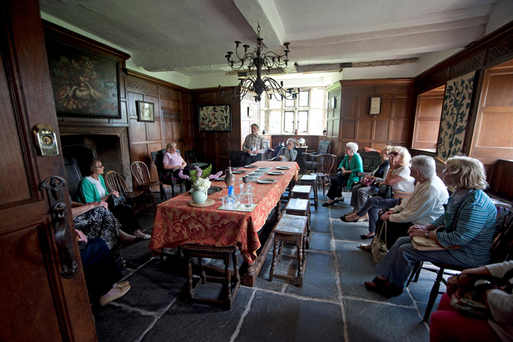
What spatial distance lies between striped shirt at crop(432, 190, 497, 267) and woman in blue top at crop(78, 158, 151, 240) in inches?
124

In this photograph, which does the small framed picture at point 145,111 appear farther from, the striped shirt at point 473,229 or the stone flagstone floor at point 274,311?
the striped shirt at point 473,229

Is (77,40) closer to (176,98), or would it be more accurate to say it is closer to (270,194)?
(176,98)

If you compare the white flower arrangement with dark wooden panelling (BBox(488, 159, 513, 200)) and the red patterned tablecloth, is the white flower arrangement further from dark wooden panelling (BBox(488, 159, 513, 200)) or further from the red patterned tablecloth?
dark wooden panelling (BBox(488, 159, 513, 200))

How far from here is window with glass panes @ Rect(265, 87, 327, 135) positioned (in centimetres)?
833

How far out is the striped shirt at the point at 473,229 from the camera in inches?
57.9

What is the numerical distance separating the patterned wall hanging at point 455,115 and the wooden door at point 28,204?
4650mm

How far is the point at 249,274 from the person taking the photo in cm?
200

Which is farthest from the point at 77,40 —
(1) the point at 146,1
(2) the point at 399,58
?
(2) the point at 399,58

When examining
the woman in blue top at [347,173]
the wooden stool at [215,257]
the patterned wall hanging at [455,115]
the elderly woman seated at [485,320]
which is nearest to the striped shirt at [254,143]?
the woman in blue top at [347,173]

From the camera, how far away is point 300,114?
8641 millimetres

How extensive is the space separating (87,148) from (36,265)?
3.84 meters

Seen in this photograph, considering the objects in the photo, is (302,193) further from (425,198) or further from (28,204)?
(28,204)

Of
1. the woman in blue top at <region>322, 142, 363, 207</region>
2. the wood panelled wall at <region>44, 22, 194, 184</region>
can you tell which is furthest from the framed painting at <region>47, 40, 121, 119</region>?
the woman in blue top at <region>322, 142, 363, 207</region>

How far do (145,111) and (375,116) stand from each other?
552cm
